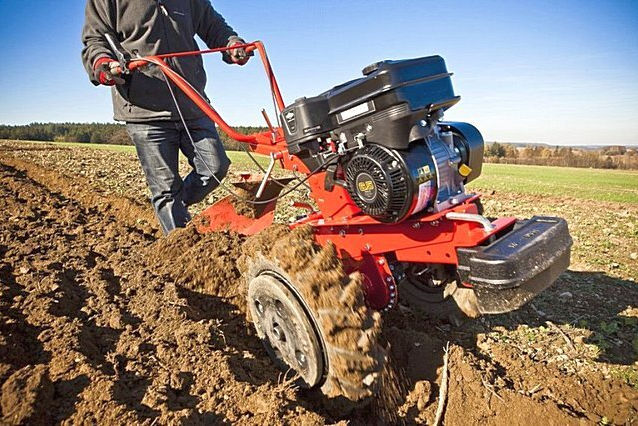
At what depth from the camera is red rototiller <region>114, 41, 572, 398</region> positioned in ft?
7.39

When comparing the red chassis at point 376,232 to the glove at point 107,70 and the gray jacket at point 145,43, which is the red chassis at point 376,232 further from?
the gray jacket at point 145,43

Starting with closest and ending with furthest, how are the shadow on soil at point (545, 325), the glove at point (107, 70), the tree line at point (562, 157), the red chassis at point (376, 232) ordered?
1. the red chassis at point (376, 232)
2. the shadow on soil at point (545, 325)
3. the glove at point (107, 70)
4. the tree line at point (562, 157)

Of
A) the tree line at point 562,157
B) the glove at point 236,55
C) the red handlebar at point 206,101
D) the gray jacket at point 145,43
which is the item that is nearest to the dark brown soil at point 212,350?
the red handlebar at point 206,101

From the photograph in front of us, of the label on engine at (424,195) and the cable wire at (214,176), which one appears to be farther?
the cable wire at (214,176)

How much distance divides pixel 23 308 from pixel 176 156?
6.28ft

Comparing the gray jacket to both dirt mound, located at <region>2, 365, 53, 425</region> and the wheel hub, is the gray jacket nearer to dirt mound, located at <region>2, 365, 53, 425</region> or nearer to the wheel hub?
the wheel hub

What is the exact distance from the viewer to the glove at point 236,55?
4.05 meters

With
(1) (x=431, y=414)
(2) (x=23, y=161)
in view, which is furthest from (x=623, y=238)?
(2) (x=23, y=161)

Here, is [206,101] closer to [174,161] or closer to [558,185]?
[174,161]

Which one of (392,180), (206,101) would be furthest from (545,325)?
(206,101)

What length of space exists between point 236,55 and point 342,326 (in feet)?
9.71

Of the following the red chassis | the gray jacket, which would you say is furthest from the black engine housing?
the gray jacket

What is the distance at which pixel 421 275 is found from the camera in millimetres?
3523

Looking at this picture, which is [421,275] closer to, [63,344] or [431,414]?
[431,414]
